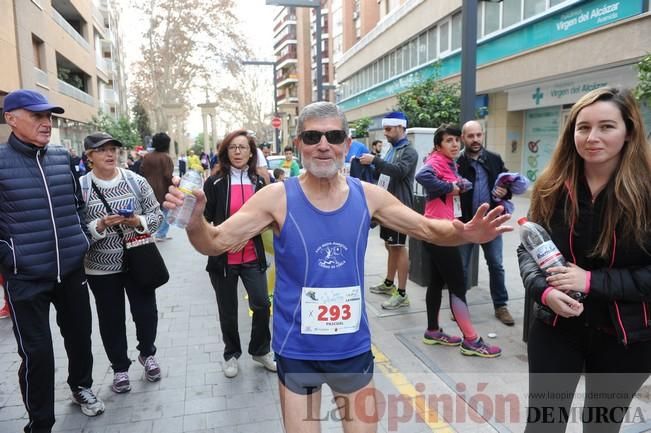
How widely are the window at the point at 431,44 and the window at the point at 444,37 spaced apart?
63 centimetres

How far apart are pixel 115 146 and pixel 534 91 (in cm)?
1528

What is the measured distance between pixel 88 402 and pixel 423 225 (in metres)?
2.72

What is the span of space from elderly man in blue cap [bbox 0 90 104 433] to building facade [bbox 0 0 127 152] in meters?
13.6

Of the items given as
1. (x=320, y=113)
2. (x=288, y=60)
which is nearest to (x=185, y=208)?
(x=320, y=113)

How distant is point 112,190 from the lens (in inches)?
141

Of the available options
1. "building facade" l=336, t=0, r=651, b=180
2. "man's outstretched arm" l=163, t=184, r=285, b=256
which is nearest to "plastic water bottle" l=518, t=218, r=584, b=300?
"man's outstretched arm" l=163, t=184, r=285, b=256

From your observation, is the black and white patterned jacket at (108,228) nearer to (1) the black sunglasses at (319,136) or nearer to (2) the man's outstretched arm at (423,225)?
(1) the black sunglasses at (319,136)

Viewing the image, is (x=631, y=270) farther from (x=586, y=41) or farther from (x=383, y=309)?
(x=586, y=41)

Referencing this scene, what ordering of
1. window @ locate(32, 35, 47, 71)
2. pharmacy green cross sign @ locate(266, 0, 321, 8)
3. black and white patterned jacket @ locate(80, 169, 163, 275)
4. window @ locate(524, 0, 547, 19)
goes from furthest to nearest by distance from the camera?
window @ locate(32, 35, 47, 71) → window @ locate(524, 0, 547, 19) → pharmacy green cross sign @ locate(266, 0, 321, 8) → black and white patterned jacket @ locate(80, 169, 163, 275)

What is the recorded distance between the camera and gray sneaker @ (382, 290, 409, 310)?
542 centimetres

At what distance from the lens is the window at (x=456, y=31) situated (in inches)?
763

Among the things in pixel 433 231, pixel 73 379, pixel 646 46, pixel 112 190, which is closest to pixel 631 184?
pixel 433 231

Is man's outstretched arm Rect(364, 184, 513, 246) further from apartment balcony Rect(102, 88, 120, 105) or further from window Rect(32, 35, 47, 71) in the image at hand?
apartment balcony Rect(102, 88, 120, 105)

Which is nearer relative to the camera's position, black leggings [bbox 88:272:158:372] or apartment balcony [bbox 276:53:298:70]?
black leggings [bbox 88:272:158:372]
